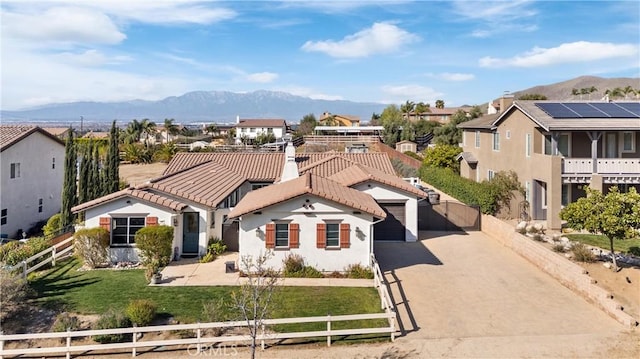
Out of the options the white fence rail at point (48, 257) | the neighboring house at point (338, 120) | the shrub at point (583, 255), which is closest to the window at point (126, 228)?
the white fence rail at point (48, 257)

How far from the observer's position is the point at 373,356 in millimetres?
11461

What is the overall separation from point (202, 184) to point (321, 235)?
8626 mm

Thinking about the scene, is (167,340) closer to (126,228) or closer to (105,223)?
(126,228)

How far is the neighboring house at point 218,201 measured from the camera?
19016 mm

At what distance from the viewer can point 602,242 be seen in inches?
830

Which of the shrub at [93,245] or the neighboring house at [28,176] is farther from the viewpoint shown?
the neighboring house at [28,176]

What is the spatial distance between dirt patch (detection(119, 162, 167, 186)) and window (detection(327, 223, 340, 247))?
2973 cm

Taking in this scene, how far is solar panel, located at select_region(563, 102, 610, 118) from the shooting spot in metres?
24.6

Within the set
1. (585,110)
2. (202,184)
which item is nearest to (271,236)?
(202,184)

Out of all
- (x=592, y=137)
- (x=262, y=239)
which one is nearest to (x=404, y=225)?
(x=262, y=239)

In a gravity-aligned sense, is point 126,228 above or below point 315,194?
below

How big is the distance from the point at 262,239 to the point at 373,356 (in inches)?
293

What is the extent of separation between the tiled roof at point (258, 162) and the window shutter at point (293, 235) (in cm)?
1123

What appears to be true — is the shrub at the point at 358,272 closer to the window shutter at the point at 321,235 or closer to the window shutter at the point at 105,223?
the window shutter at the point at 321,235
